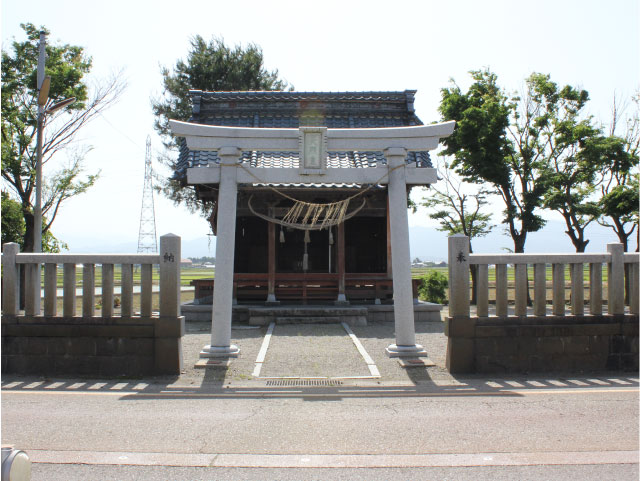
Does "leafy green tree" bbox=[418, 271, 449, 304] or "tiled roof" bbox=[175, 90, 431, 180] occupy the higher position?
"tiled roof" bbox=[175, 90, 431, 180]

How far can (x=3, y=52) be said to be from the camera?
61.1ft

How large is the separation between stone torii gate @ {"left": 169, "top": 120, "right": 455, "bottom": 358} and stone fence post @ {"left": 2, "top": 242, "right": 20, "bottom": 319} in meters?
3.01

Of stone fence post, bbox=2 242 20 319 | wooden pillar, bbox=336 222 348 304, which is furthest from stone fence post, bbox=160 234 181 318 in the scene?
wooden pillar, bbox=336 222 348 304

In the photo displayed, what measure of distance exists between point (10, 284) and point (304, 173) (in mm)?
5001

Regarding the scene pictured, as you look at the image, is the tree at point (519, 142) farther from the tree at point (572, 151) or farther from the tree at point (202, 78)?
the tree at point (202, 78)

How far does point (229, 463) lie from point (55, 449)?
1.70 metres

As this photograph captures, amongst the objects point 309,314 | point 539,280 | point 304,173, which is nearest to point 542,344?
point 539,280

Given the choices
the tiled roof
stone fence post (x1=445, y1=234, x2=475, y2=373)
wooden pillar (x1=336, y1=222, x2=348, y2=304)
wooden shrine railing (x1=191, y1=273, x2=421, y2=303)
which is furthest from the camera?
the tiled roof

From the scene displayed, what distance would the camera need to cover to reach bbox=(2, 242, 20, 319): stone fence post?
809cm

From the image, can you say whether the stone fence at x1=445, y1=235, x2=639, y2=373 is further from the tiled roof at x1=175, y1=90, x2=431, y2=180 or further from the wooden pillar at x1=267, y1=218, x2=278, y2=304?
the tiled roof at x1=175, y1=90, x2=431, y2=180

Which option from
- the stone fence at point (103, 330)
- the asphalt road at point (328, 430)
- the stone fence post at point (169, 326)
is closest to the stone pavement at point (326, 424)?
the asphalt road at point (328, 430)

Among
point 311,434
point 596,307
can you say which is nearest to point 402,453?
point 311,434

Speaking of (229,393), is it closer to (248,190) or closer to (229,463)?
(229,463)

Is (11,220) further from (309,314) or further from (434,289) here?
→ (434,289)
